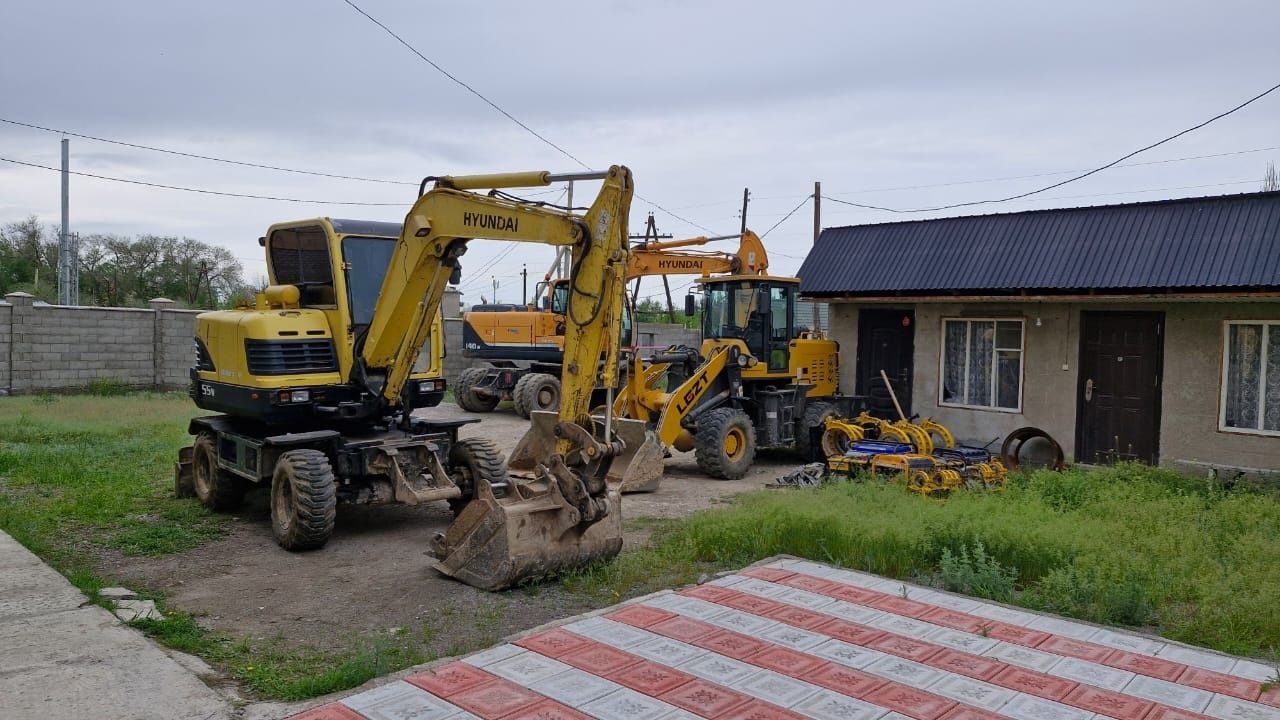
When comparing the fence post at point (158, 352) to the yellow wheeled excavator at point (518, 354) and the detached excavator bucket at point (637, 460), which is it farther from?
the detached excavator bucket at point (637, 460)

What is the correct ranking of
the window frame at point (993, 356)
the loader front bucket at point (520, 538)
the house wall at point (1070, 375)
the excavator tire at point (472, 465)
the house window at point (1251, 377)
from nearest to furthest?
the loader front bucket at point (520, 538) → the excavator tire at point (472, 465) → the house window at point (1251, 377) → the house wall at point (1070, 375) → the window frame at point (993, 356)

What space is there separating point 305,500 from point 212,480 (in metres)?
2.34

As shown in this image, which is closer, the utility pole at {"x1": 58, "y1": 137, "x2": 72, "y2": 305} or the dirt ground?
the dirt ground

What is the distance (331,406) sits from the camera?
8.73 meters

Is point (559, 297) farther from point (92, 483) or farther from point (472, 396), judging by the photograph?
point (92, 483)

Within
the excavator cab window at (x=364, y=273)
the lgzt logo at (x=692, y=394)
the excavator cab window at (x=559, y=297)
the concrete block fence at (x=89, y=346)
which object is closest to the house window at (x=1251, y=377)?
the lgzt logo at (x=692, y=394)

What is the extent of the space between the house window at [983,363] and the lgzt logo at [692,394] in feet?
13.0

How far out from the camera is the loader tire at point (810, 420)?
13.6 meters

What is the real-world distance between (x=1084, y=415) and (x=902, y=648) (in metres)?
8.34

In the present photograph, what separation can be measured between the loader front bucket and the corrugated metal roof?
8132 mm

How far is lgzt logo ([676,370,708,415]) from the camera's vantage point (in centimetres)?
1244

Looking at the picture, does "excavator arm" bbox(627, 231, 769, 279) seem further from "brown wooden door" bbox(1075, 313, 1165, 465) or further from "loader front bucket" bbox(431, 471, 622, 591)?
"loader front bucket" bbox(431, 471, 622, 591)

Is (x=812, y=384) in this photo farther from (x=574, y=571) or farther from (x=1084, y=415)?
(x=574, y=571)

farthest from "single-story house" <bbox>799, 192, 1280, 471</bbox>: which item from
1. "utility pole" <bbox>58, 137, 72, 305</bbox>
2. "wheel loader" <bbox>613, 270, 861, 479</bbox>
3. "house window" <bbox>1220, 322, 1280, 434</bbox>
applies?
"utility pole" <bbox>58, 137, 72, 305</bbox>
